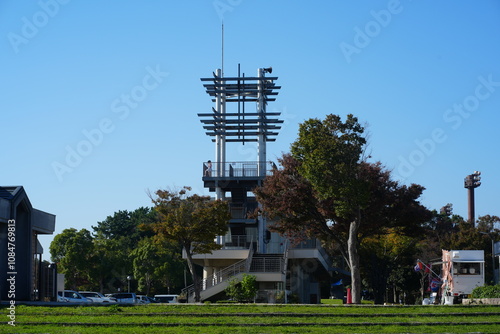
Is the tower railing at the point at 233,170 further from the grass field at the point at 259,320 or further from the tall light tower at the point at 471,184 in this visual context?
the tall light tower at the point at 471,184

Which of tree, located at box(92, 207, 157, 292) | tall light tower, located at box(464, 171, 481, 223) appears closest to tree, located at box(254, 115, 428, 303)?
tree, located at box(92, 207, 157, 292)

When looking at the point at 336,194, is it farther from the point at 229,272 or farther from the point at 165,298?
the point at 165,298

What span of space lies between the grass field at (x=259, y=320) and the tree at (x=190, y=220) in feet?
49.6

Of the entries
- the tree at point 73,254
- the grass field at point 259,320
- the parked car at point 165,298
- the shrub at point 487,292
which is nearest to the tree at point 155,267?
the tree at point 73,254

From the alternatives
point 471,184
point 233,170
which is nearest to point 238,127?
point 233,170

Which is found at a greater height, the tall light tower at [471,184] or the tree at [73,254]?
the tall light tower at [471,184]

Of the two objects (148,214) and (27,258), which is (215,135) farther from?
(148,214)

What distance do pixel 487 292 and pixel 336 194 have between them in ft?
27.0

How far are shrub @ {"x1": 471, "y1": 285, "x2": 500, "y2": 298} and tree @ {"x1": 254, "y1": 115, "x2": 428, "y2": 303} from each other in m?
5.75

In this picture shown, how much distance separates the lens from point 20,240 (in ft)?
119

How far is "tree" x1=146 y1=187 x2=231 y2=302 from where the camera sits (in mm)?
41000

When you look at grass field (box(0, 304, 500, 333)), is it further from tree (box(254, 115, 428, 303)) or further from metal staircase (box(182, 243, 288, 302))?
metal staircase (box(182, 243, 288, 302))

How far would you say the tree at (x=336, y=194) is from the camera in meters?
33.7

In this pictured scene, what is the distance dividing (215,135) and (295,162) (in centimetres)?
1718
